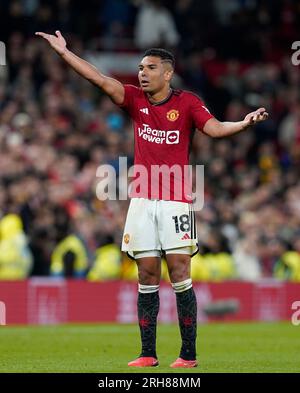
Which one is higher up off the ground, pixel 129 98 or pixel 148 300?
pixel 129 98

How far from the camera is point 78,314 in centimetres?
1862

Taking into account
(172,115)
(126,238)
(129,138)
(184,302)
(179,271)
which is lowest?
(184,302)

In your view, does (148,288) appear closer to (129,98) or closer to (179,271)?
(179,271)

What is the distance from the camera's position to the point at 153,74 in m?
10.8

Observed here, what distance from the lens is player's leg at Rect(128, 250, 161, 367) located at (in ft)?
35.5

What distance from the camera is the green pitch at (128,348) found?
35.5 feet

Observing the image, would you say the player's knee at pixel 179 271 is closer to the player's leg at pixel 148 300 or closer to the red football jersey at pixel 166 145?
the player's leg at pixel 148 300

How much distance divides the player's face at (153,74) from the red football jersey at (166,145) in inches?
5.6

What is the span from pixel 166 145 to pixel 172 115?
264 millimetres

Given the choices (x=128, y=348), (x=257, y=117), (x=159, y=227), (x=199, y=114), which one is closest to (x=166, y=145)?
(x=199, y=114)

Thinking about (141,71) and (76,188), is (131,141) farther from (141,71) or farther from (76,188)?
(141,71)

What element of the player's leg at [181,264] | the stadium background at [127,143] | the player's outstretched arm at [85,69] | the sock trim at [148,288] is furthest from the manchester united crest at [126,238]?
the stadium background at [127,143]

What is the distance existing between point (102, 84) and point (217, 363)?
105 inches

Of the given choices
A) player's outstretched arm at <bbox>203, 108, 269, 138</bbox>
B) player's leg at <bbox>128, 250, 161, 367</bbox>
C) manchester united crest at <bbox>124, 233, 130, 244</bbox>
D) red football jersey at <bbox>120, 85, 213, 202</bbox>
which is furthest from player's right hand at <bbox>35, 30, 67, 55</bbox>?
player's leg at <bbox>128, 250, 161, 367</bbox>
